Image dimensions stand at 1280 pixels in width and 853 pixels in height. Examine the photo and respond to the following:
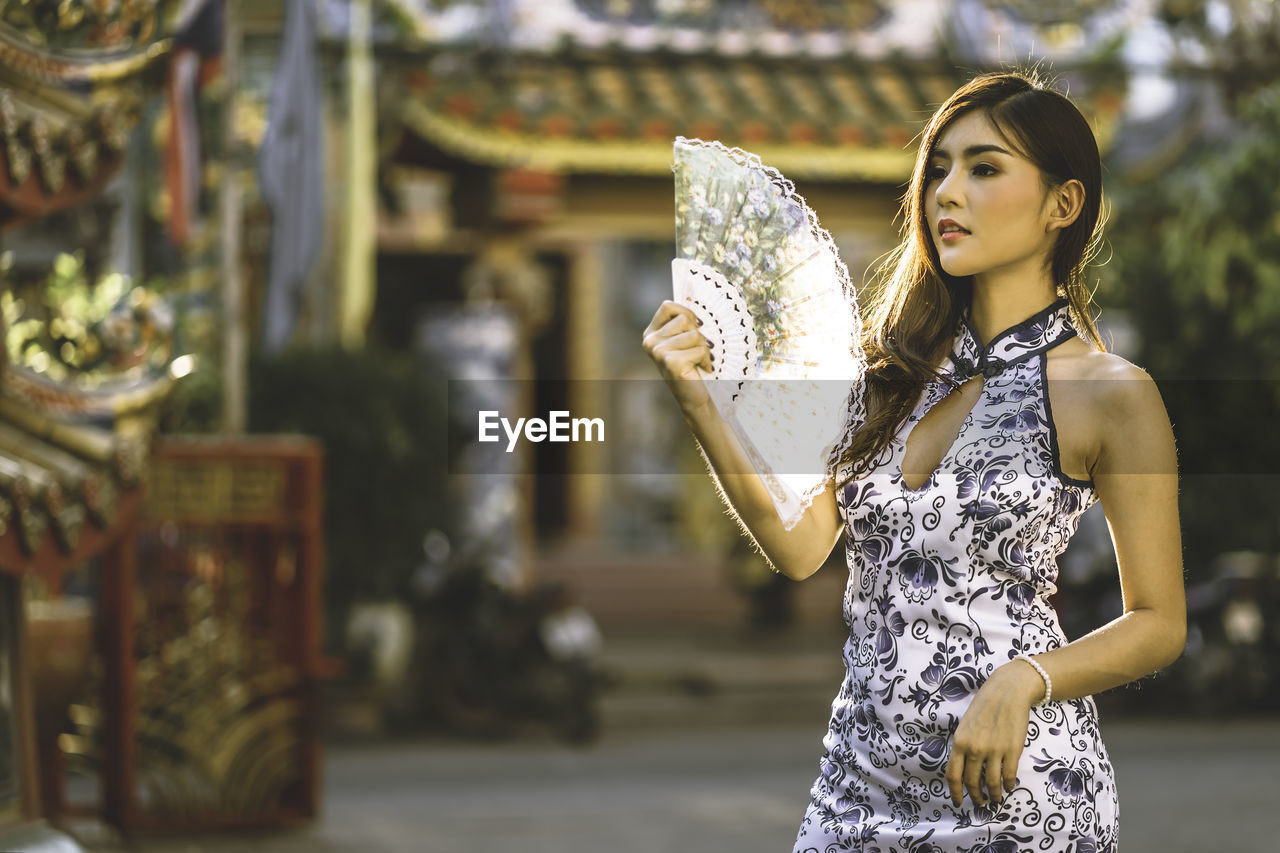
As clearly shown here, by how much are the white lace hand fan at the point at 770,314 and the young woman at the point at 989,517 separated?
0.12 ft

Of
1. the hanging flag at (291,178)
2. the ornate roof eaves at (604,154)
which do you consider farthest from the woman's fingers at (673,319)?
the ornate roof eaves at (604,154)

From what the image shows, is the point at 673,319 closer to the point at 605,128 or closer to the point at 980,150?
the point at 980,150

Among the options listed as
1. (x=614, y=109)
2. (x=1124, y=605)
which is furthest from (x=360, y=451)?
(x=1124, y=605)

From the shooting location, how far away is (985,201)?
1.96 m

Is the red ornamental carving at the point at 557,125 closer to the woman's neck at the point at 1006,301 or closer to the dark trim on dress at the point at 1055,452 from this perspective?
the woman's neck at the point at 1006,301

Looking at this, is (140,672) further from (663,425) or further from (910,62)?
(663,425)

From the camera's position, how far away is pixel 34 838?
2.84 metres

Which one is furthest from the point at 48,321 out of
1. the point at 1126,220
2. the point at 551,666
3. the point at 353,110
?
the point at 1126,220

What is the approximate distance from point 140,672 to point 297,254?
3.20m

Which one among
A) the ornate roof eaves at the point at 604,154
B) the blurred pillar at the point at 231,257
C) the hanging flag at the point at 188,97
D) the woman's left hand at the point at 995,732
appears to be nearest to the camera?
the woman's left hand at the point at 995,732

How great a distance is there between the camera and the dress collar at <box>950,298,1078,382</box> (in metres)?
2.03

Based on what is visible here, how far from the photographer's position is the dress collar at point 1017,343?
203 centimetres

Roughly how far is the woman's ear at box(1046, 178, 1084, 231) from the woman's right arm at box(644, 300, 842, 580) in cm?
40

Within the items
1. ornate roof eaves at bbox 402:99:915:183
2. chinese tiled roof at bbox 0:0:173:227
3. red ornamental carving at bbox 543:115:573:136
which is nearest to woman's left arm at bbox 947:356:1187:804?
chinese tiled roof at bbox 0:0:173:227
